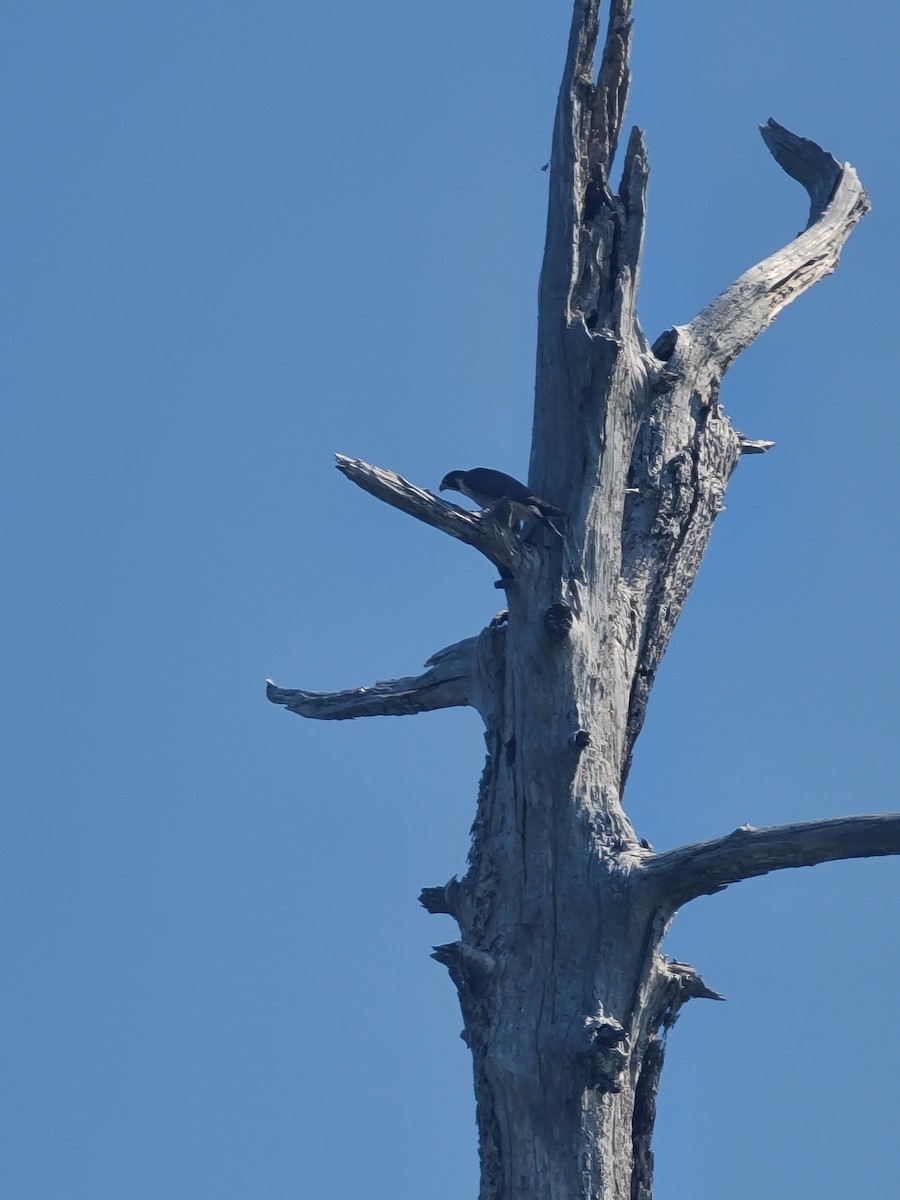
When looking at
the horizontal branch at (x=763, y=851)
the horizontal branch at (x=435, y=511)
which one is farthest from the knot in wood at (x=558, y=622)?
the horizontal branch at (x=763, y=851)

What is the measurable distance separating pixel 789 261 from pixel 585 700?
260cm

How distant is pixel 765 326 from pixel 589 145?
1.29 m

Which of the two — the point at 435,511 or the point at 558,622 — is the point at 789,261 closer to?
the point at 558,622

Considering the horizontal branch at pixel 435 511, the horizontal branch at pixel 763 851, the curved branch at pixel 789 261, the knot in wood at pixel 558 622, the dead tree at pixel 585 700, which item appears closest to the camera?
the horizontal branch at pixel 763 851

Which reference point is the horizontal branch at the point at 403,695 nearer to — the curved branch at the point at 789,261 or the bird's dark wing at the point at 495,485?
the bird's dark wing at the point at 495,485

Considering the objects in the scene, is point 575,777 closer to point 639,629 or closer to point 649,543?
point 639,629

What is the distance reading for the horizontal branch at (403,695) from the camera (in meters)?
4.88

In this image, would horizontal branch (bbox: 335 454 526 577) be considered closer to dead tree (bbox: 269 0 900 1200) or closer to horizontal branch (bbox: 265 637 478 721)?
dead tree (bbox: 269 0 900 1200)

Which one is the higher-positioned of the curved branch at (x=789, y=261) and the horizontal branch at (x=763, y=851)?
the curved branch at (x=789, y=261)

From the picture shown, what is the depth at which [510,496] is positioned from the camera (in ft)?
15.2

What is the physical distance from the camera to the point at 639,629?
482 centimetres

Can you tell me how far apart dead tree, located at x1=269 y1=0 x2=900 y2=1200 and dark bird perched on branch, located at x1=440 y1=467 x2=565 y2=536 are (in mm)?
66

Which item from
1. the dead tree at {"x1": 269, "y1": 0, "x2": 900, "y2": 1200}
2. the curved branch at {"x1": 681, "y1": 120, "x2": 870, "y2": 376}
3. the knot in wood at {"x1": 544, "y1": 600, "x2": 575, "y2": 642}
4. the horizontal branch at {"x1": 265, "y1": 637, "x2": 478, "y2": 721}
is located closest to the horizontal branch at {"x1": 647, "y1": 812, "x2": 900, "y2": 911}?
the dead tree at {"x1": 269, "y1": 0, "x2": 900, "y2": 1200}

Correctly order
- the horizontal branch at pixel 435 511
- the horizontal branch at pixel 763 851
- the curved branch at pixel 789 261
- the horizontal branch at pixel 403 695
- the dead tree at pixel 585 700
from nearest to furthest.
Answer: the horizontal branch at pixel 763 851 → the dead tree at pixel 585 700 → the horizontal branch at pixel 435 511 → the horizontal branch at pixel 403 695 → the curved branch at pixel 789 261
